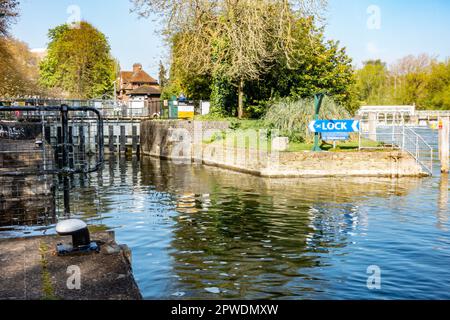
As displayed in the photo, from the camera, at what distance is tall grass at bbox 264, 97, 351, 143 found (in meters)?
27.6

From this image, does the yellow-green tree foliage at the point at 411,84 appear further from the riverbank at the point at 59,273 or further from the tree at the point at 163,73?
the riverbank at the point at 59,273

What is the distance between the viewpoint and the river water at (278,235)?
8.08 metres

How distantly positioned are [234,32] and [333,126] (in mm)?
9991

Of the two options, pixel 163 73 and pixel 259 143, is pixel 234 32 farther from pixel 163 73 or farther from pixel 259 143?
pixel 163 73

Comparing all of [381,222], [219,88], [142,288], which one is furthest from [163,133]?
[142,288]

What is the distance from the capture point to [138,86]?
102 m

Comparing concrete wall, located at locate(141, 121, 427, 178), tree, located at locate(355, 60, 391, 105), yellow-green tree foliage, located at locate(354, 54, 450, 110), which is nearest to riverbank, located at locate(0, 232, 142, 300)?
concrete wall, located at locate(141, 121, 427, 178)

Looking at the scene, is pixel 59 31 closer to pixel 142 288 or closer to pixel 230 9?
pixel 230 9

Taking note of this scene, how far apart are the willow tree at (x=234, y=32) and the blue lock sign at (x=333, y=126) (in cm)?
717

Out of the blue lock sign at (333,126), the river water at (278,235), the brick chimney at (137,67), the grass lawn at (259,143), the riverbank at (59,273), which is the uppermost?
the brick chimney at (137,67)

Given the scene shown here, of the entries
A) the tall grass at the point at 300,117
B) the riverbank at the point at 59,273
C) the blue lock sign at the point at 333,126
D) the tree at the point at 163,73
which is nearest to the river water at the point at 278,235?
the riverbank at the point at 59,273

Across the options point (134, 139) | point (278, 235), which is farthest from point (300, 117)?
point (134, 139)

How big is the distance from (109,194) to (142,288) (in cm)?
1111

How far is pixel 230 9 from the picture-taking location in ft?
100
